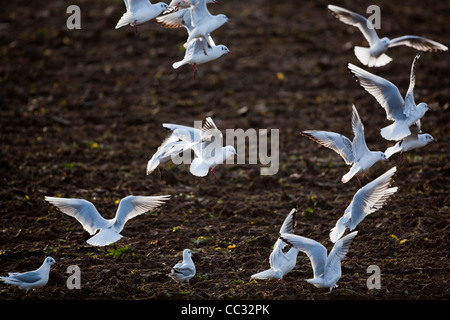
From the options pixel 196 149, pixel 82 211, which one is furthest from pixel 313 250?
pixel 82 211

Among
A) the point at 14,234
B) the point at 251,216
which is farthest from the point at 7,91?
the point at 251,216

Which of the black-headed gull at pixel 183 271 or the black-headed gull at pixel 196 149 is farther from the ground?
the black-headed gull at pixel 196 149

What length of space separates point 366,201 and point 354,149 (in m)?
0.85

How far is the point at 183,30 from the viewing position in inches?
700

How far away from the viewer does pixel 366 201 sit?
7.31m

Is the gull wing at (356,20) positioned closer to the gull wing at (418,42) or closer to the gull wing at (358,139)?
the gull wing at (418,42)

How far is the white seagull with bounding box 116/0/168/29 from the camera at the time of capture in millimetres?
8508

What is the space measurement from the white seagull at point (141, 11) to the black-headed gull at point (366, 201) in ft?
11.8

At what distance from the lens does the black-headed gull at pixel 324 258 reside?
6852 millimetres

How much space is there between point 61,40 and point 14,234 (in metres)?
9.96

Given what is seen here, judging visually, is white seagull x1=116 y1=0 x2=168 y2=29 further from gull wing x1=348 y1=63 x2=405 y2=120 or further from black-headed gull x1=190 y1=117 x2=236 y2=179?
gull wing x1=348 y1=63 x2=405 y2=120

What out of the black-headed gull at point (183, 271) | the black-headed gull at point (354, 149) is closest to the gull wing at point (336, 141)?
the black-headed gull at point (354, 149)

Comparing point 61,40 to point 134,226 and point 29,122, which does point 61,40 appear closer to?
point 29,122

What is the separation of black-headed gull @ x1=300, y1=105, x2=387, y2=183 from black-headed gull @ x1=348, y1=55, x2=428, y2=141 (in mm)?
302
